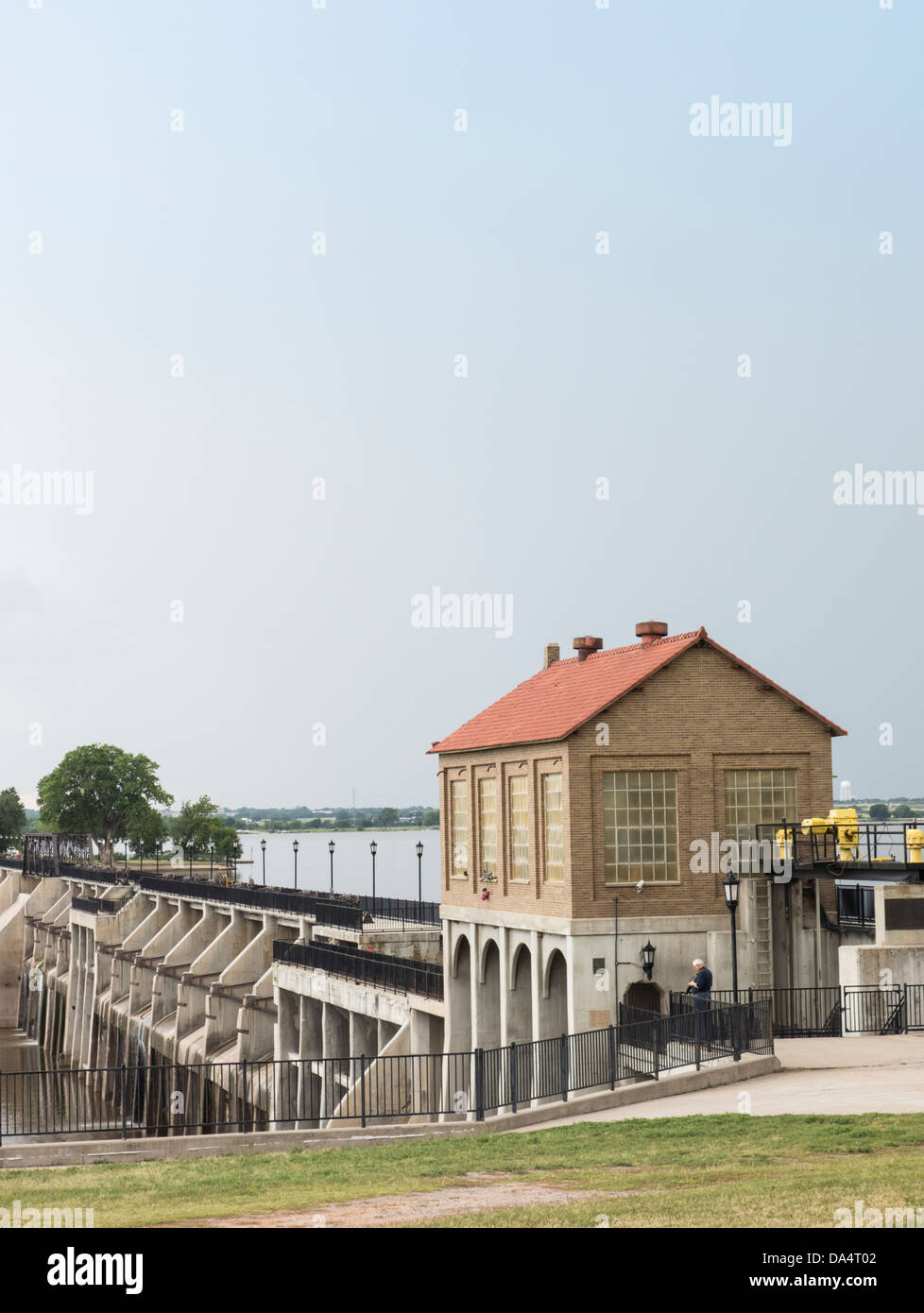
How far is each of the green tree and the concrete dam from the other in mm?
69683

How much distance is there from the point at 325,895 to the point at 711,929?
147 ft

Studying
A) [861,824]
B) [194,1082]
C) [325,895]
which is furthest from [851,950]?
[325,895]

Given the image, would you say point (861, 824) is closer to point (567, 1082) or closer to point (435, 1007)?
point (567, 1082)

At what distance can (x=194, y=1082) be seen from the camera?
6200cm

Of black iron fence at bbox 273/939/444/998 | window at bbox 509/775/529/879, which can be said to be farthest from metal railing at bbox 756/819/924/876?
black iron fence at bbox 273/939/444/998

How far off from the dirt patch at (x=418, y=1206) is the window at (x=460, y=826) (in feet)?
83.1

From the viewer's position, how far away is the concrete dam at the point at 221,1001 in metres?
43.6

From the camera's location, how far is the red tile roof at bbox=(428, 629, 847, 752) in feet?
114

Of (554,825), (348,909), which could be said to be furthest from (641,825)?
(348,909)

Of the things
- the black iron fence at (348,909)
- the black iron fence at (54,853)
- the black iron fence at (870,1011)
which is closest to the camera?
the black iron fence at (870,1011)

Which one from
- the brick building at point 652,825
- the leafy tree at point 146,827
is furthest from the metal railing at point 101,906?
the leafy tree at point 146,827

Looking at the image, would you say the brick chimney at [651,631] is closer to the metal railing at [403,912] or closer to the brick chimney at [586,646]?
the brick chimney at [586,646]

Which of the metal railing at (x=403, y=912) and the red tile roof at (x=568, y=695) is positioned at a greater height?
the red tile roof at (x=568, y=695)

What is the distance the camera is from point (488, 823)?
3922 cm
